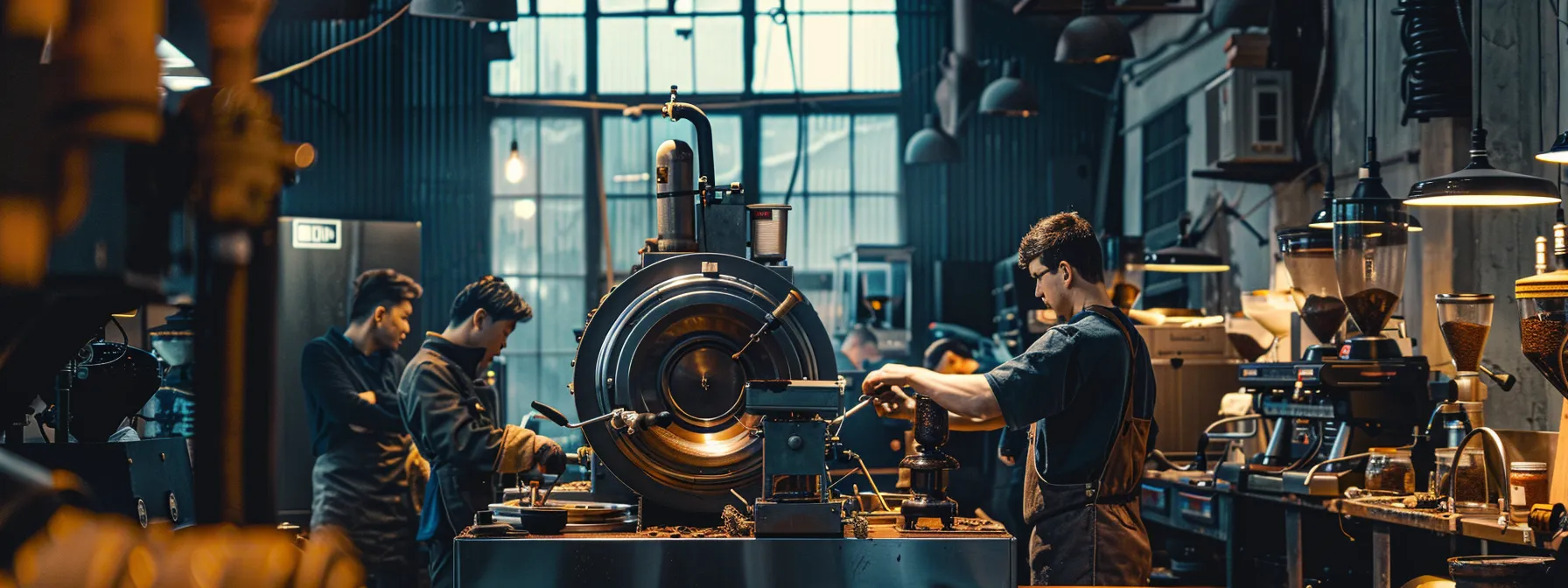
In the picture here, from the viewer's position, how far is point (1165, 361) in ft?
21.8

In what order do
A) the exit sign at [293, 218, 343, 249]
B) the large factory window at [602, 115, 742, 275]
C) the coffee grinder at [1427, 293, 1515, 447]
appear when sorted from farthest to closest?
the large factory window at [602, 115, 742, 275]
the exit sign at [293, 218, 343, 249]
the coffee grinder at [1427, 293, 1515, 447]

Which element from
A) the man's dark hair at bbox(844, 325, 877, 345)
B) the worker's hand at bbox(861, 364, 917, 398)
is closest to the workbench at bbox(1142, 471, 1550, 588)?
the worker's hand at bbox(861, 364, 917, 398)

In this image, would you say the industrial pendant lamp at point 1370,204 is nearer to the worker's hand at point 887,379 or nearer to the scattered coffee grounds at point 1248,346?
the scattered coffee grounds at point 1248,346

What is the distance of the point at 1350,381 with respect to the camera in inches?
176

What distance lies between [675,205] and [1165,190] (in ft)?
26.4

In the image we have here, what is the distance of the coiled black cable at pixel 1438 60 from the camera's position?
6020mm

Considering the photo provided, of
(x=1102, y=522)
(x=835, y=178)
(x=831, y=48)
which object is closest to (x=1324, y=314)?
(x=1102, y=522)

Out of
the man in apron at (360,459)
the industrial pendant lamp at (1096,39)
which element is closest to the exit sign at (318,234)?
the man in apron at (360,459)

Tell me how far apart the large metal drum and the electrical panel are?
513 centimetres

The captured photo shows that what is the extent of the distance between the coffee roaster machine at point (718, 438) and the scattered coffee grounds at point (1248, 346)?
3.54 meters

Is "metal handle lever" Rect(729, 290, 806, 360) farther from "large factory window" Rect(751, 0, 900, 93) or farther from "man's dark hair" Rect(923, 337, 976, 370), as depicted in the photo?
"large factory window" Rect(751, 0, 900, 93)

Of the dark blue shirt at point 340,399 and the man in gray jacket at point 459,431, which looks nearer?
the man in gray jacket at point 459,431

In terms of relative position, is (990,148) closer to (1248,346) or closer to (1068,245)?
(1248,346)

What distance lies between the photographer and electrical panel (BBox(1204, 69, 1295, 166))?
24.9 ft
